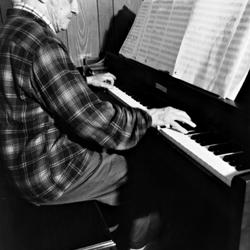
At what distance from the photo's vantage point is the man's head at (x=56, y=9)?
112 cm

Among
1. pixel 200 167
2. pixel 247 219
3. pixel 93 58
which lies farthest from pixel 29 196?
pixel 93 58

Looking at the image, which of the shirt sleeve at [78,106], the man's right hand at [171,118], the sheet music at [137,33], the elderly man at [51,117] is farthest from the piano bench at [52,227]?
the sheet music at [137,33]

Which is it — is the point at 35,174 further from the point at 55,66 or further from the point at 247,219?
→ the point at 247,219

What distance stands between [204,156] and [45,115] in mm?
550

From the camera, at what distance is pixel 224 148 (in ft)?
3.45

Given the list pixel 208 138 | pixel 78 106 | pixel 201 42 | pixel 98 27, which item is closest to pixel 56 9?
pixel 78 106

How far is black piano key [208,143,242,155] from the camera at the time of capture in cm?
103

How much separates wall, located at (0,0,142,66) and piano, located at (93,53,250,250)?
522 mm

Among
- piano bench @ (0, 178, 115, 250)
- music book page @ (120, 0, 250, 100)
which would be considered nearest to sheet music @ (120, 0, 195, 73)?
music book page @ (120, 0, 250, 100)

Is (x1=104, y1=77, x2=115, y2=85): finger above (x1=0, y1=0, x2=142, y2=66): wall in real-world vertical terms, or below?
below

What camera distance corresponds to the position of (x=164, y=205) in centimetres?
181

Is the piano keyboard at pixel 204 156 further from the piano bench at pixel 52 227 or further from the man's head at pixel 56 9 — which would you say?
the man's head at pixel 56 9

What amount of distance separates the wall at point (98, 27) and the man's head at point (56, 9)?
1.00 metres

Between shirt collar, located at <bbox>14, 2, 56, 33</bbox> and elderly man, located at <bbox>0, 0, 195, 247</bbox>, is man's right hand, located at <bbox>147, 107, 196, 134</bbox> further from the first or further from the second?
shirt collar, located at <bbox>14, 2, 56, 33</bbox>
